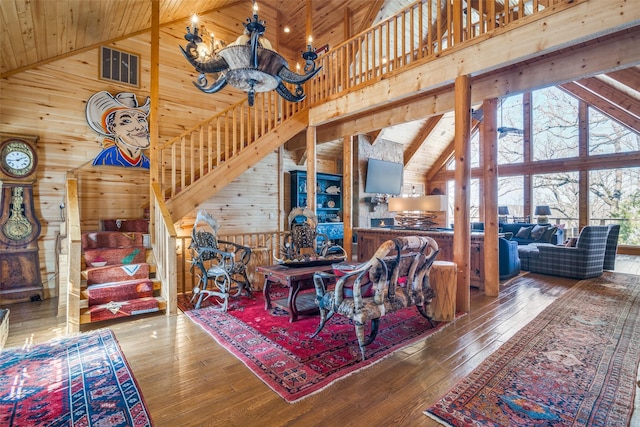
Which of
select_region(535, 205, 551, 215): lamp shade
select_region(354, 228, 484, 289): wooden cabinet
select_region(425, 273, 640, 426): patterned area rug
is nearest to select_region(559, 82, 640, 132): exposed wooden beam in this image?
select_region(535, 205, 551, 215): lamp shade

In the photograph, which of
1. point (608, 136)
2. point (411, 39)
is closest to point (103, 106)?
point (411, 39)

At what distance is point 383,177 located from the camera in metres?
9.07

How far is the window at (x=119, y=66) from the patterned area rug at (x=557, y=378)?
5.96 meters

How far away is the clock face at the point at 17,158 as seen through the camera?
4.02 m

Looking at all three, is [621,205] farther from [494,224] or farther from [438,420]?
[438,420]

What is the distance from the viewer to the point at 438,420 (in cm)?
180

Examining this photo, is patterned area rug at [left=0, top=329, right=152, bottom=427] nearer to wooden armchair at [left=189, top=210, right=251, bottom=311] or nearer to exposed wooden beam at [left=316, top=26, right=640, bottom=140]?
wooden armchair at [left=189, top=210, right=251, bottom=311]

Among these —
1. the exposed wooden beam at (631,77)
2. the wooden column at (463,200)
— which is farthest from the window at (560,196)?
the wooden column at (463,200)

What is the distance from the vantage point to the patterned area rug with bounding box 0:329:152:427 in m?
1.85

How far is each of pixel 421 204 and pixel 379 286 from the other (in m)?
2.95

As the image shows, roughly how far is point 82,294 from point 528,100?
12.2 m

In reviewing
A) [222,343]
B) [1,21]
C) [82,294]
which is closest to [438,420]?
[222,343]

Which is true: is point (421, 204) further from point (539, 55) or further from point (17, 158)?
point (17, 158)

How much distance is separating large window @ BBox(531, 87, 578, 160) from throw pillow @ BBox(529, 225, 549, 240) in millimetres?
3211
